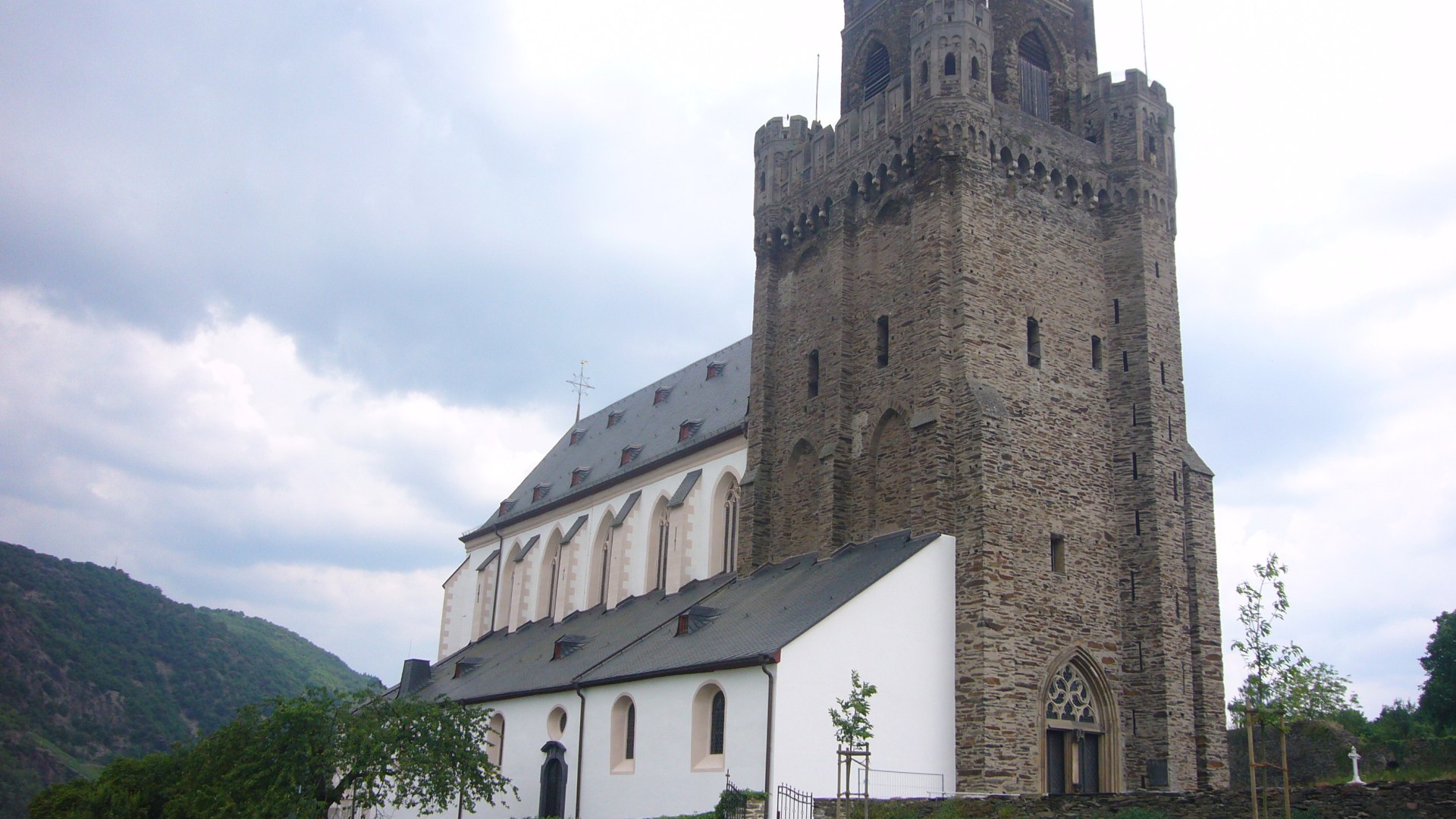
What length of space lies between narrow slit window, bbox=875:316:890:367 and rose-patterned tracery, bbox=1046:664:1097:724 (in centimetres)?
928

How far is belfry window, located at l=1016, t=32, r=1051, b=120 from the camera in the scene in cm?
3488

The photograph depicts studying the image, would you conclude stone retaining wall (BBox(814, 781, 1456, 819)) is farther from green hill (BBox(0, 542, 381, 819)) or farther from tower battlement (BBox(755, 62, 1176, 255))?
green hill (BBox(0, 542, 381, 819))

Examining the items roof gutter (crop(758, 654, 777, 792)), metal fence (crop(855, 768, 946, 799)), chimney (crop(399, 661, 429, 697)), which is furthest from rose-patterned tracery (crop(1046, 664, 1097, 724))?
chimney (crop(399, 661, 429, 697))

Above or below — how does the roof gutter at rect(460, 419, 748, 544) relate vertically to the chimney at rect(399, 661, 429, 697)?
above

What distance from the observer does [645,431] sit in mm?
48844

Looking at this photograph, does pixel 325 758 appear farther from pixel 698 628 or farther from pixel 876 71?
pixel 876 71

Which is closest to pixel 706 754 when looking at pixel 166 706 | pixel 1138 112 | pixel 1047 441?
pixel 1047 441

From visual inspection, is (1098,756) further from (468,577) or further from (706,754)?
(468,577)

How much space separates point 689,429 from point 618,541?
4819 millimetres

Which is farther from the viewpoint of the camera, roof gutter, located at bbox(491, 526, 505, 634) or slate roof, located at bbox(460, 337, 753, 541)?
roof gutter, located at bbox(491, 526, 505, 634)

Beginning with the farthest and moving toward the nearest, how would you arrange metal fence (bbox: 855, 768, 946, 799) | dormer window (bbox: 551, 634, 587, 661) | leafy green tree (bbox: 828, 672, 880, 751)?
1. dormer window (bbox: 551, 634, 587, 661)
2. metal fence (bbox: 855, 768, 946, 799)
3. leafy green tree (bbox: 828, 672, 880, 751)

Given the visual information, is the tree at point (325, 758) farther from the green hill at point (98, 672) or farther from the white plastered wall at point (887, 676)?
the green hill at point (98, 672)

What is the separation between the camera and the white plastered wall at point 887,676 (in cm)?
2477

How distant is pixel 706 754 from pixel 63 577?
90652mm
